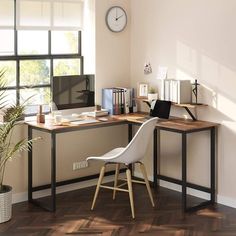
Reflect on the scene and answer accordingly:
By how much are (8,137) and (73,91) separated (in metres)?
0.83

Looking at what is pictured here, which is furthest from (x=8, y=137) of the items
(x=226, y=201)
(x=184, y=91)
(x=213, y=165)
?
(x=226, y=201)

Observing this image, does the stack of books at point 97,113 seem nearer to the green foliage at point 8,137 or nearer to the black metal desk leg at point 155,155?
the black metal desk leg at point 155,155

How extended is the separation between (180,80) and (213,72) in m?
0.36

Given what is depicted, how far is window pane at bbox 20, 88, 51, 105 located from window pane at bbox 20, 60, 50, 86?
0.08 meters

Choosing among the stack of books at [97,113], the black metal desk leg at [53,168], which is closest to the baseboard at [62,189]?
the black metal desk leg at [53,168]

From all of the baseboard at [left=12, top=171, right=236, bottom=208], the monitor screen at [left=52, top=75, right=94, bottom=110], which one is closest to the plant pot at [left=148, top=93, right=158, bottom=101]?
the monitor screen at [left=52, top=75, right=94, bottom=110]

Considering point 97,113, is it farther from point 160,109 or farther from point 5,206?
point 5,206

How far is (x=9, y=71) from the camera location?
17.3 feet

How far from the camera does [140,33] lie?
5758mm

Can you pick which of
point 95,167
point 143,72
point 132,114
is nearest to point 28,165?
point 95,167

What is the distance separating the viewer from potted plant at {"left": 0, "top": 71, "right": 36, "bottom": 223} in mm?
4514

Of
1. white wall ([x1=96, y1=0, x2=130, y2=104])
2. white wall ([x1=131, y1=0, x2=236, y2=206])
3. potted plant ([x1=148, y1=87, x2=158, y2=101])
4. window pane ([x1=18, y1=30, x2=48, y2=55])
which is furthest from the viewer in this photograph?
white wall ([x1=96, y1=0, x2=130, y2=104])

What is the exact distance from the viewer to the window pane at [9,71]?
5219 millimetres

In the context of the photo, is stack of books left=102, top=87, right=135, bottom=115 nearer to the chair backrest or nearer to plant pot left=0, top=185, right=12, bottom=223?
the chair backrest
